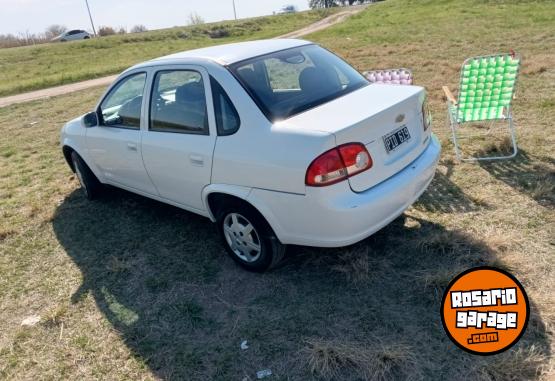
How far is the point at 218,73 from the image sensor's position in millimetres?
3502

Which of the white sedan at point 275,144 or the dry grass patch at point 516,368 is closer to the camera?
the dry grass patch at point 516,368

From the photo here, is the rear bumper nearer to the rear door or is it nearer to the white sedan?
the white sedan

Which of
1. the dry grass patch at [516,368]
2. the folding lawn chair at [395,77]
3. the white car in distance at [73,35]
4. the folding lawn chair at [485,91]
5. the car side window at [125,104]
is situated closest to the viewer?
the dry grass patch at [516,368]

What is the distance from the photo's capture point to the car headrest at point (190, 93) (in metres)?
3.65

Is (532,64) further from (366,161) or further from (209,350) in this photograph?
(209,350)

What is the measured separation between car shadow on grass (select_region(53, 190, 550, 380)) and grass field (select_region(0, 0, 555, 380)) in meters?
0.01

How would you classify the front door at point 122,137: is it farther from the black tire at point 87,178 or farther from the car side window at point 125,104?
the black tire at point 87,178

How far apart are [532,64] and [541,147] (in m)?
5.29

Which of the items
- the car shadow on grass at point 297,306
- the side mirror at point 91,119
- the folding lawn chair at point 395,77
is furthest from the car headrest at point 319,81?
the folding lawn chair at point 395,77

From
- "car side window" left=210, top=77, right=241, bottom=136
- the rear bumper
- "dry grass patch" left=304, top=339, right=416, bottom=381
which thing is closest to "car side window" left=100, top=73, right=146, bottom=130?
"car side window" left=210, top=77, right=241, bottom=136

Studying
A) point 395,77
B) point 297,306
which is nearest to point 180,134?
point 297,306

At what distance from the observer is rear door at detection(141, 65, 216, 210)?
3.59 meters

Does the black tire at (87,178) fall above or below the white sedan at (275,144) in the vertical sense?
below

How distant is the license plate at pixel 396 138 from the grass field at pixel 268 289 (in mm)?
914
